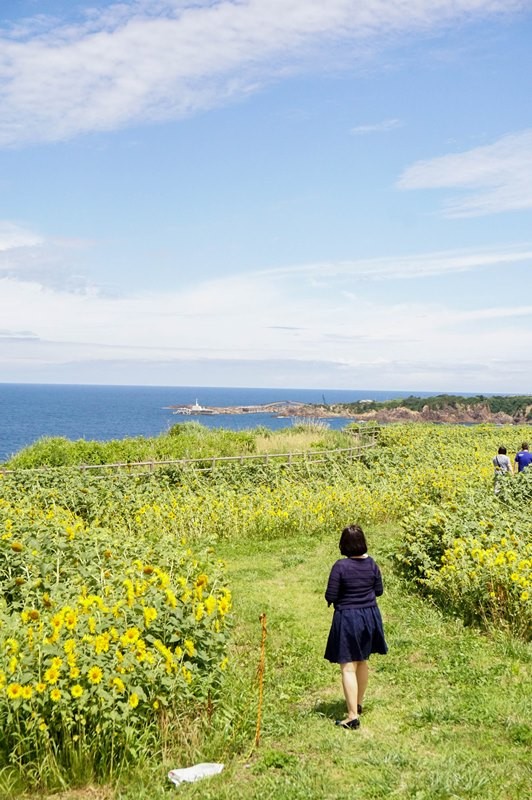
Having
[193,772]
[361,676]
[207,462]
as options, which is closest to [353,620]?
[361,676]

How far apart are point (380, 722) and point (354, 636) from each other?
79 centimetres

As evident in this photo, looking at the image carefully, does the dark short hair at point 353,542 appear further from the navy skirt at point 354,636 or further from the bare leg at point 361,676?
the bare leg at point 361,676

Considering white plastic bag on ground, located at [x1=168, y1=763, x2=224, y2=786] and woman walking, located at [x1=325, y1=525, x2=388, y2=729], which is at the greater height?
woman walking, located at [x1=325, y1=525, x2=388, y2=729]

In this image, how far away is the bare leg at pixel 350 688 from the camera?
5.51 m

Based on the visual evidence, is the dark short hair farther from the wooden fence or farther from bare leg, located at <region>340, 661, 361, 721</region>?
the wooden fence

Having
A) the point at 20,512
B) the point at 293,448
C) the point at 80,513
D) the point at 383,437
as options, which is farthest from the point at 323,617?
the point at 383,437

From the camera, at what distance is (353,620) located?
5.59m

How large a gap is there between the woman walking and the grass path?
0.30 meters

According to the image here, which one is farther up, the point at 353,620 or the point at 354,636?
the point at 353,620

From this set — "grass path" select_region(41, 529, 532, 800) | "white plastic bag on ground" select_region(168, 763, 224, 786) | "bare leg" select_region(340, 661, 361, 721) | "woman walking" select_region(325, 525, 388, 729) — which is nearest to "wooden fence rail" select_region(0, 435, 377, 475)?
"grass path" select_region(41, 529, 532, 800)

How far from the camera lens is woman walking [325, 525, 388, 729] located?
5.53m

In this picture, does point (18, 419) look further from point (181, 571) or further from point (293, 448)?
point (181, 571)

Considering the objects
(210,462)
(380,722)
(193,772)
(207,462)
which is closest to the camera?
(193,772)

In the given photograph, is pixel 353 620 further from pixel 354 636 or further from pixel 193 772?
pixel 193 772
